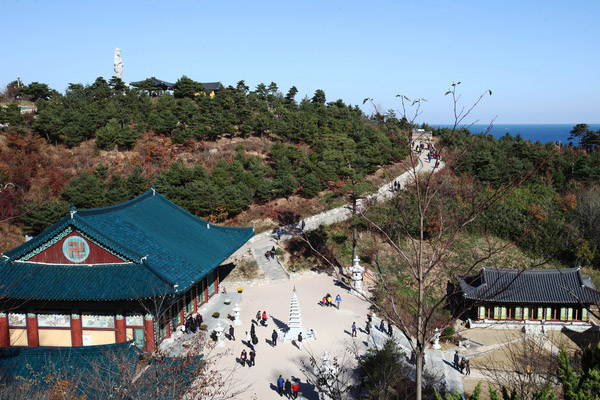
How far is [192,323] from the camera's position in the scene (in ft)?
80.1

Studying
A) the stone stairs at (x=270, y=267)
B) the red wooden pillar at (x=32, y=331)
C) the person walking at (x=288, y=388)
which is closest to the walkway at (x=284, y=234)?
the stone stairs at (x=270, y=267)

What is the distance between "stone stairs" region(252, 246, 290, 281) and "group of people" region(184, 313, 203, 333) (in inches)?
370

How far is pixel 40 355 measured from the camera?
52.3ft

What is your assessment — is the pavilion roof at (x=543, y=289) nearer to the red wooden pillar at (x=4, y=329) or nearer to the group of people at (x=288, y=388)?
the group of people at (x=288, y=388)

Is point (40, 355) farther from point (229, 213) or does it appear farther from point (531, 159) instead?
point (531, 159)

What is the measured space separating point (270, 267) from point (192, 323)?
11.3 m

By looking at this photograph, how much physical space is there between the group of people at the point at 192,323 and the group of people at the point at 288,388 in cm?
666

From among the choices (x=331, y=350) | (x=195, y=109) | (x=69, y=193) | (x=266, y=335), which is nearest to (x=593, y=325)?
(x=331, y=350)

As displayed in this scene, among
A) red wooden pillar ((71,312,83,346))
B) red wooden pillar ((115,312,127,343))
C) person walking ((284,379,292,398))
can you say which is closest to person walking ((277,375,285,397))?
person walking ((284,379,292,398))

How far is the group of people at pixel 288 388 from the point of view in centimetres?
1880

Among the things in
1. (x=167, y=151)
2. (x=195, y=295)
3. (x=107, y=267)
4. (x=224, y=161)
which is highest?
(x=167, y=151)

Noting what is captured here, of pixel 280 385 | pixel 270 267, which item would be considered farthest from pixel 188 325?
pixel 270 267

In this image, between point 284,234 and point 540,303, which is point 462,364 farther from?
point 284,234

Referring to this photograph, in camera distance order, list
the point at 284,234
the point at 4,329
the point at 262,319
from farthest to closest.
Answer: the point at 284,234, the point at 262,319, the point at 4,329
